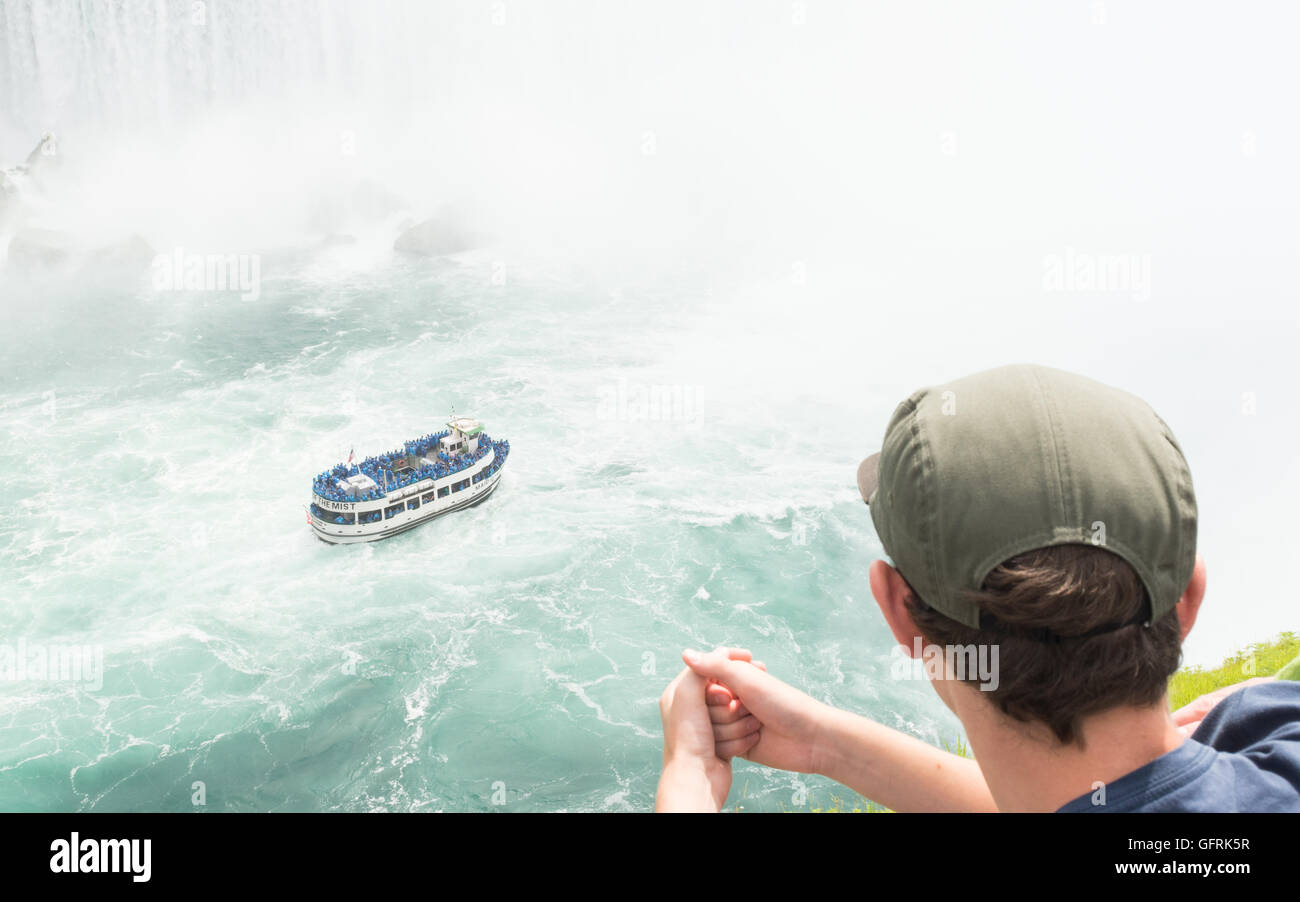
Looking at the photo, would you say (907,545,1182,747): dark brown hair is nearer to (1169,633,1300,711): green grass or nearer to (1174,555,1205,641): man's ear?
(1174,555,1205,641): man's ear

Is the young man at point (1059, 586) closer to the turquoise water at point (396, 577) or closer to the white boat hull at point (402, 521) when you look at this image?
the turquoise water at point (396, 577)

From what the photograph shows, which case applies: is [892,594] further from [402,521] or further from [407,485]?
[402,521]

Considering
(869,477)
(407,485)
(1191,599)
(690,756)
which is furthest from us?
(407,485)

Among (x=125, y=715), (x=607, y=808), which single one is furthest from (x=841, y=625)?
(x=125, y=715)

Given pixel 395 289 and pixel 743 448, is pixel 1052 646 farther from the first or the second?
pixel 395 289

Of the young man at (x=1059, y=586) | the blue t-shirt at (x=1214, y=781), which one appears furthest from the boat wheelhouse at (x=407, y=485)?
the blue t-shirt at (x=1214, y=781)

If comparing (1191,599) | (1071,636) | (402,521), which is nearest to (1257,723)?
(1191,599)
